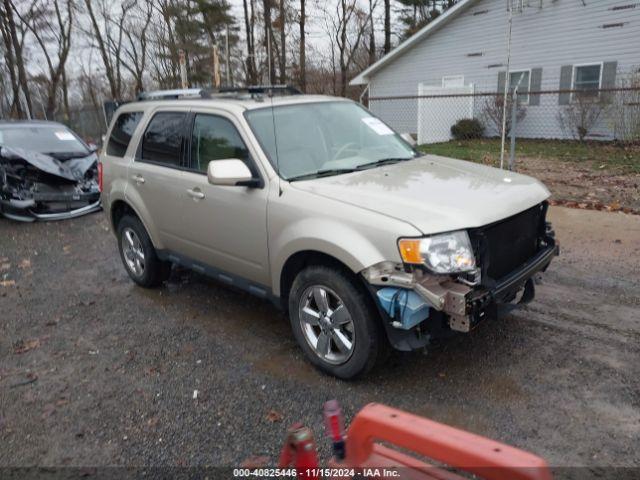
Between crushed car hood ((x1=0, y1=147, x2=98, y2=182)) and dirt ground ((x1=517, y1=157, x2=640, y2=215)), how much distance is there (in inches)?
315

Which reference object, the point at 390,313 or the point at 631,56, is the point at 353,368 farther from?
the point at 631,56

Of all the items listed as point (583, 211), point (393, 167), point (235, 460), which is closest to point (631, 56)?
point (583, 211)

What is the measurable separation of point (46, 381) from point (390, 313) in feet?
8.40

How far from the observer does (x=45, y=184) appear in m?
8.92

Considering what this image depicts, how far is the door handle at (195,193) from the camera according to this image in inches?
168

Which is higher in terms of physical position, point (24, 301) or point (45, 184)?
point (45, 184)

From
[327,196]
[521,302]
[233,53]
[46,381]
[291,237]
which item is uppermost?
[233,53]

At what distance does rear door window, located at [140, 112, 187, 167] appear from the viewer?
4.60 meters

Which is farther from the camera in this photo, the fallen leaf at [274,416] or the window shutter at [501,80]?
the window shutter at [501,80]

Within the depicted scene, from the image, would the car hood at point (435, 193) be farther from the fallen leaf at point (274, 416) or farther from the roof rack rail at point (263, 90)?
the roof rack rail at point (263, 90)

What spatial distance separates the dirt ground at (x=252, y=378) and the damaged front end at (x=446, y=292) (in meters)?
0.53

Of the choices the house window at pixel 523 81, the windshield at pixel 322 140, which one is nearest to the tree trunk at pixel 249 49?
the house window at pixel 523 81

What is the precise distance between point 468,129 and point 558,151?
433cm

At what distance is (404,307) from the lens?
9.78 ft
